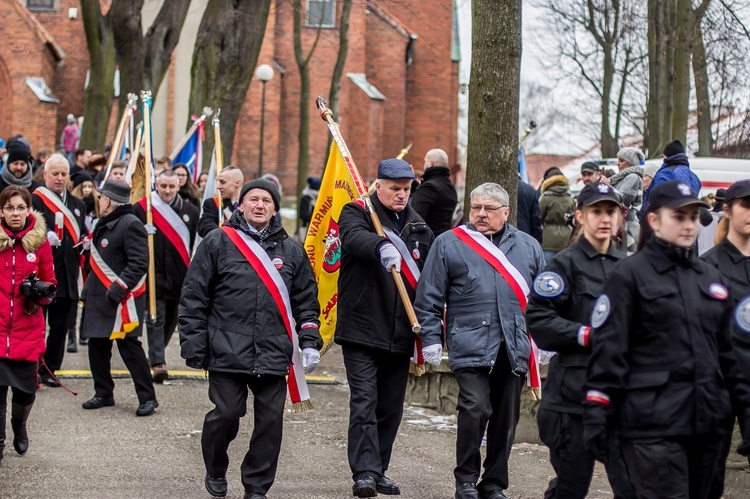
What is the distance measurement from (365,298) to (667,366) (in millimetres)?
3008

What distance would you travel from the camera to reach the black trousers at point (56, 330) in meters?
11.8

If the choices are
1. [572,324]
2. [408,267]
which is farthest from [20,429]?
[572,324]

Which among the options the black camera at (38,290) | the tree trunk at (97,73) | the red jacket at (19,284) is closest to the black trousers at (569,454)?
the black camera at (38,290)

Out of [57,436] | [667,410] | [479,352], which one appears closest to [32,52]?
[57,436]

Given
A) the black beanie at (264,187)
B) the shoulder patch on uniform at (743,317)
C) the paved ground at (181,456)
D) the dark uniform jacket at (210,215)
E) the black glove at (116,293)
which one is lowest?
the paved ground at (181,456)

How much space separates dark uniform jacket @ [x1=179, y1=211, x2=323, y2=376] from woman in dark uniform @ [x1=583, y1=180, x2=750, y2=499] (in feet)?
8.40

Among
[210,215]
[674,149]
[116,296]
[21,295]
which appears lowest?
[116,296]

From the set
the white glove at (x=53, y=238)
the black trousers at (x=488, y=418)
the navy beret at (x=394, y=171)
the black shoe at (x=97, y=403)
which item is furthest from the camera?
the white glove at (x=53, y=238)

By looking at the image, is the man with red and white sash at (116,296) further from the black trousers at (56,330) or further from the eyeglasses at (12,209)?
the eyeglasses at (12,209)

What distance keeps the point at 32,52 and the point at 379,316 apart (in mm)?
31167

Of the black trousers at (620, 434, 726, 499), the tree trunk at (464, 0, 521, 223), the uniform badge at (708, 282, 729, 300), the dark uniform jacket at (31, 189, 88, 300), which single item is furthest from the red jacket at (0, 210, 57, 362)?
the uniform badge at (708, 282, 729, 300)

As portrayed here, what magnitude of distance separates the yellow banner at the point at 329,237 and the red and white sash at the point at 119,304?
6.74 ft

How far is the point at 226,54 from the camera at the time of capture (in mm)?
18328

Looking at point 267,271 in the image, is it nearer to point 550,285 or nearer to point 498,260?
point 498,260
